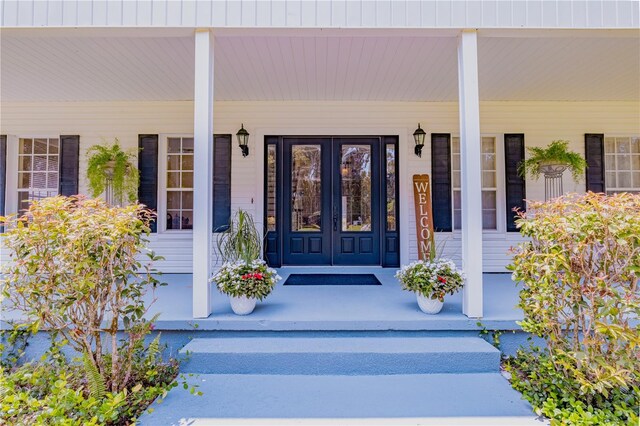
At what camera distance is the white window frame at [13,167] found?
16.8 feet

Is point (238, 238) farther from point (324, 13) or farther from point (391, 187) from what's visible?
point (324, 13)

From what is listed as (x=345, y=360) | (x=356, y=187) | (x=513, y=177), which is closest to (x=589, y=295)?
(x=345, y=360)

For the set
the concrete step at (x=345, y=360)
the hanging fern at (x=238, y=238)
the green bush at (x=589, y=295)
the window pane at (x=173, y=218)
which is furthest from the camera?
the window pane at (x=173, y=218)

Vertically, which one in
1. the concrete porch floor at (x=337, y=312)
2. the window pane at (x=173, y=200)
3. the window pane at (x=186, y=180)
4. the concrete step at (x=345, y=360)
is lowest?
the concrete step at (x=345, y=360)

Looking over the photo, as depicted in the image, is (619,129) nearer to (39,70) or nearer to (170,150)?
(170,150)

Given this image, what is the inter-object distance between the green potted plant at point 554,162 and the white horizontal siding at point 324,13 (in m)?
2.03

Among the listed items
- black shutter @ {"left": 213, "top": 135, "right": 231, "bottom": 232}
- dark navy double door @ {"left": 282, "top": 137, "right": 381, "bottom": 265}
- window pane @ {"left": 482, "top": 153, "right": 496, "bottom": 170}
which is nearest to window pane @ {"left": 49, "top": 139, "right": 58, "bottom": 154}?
black shutter @ {"left": 213, "top": 135, "right": 231, "bottom": 232}

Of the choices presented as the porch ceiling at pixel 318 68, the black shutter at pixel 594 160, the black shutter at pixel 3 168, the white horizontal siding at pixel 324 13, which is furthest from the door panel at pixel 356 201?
the black shutter at pixel 3 168

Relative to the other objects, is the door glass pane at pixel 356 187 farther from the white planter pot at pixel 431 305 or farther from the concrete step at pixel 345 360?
the concrete step at pixel 345 360

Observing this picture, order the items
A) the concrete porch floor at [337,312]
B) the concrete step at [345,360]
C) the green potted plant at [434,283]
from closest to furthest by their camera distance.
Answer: the concrete step at [345,360]
the concrete porch floor at [337,312]
the green potted plant at [434,283]

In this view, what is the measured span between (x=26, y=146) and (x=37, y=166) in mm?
362

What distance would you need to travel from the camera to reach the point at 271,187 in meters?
5.27

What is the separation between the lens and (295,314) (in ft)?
9.71

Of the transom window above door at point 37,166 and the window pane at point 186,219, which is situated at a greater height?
the transom window above door at point 37,166
